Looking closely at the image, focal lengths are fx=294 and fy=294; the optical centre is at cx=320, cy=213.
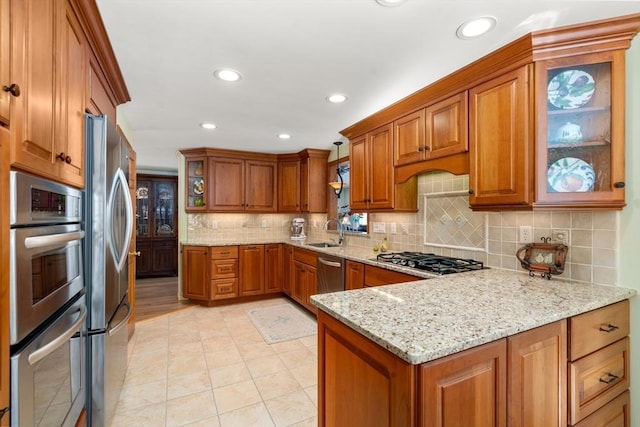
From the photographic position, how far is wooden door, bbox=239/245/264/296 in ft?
14.3

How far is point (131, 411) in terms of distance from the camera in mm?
1968

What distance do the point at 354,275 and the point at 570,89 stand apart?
6.91ft

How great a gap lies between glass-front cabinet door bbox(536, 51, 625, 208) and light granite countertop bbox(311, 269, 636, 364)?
483 mm

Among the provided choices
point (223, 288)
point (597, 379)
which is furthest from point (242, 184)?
point (597, 379)

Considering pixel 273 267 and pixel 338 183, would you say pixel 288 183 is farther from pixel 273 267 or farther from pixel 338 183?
pixel 273 267

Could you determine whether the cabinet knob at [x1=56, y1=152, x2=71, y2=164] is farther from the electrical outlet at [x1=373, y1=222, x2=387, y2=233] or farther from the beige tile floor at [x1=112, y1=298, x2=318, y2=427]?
the electrical outlet at [x1=373, y1=222, x2=387, y2=233]

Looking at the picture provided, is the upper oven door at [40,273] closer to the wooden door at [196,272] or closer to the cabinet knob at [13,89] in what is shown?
the cabinet knob at [13,89]

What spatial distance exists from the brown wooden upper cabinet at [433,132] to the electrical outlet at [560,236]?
769 millimetres

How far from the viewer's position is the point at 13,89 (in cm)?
85

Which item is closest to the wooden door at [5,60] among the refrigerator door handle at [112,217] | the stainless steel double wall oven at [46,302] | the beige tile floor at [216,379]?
the stainless steel double wall oven at [46,302]

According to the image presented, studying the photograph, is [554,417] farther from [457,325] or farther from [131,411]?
[131,411]

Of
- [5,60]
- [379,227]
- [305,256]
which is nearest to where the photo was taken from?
[5,60]

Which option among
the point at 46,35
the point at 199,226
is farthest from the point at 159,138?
the point at 46,35

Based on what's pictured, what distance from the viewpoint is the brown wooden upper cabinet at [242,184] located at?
447 centimetres
